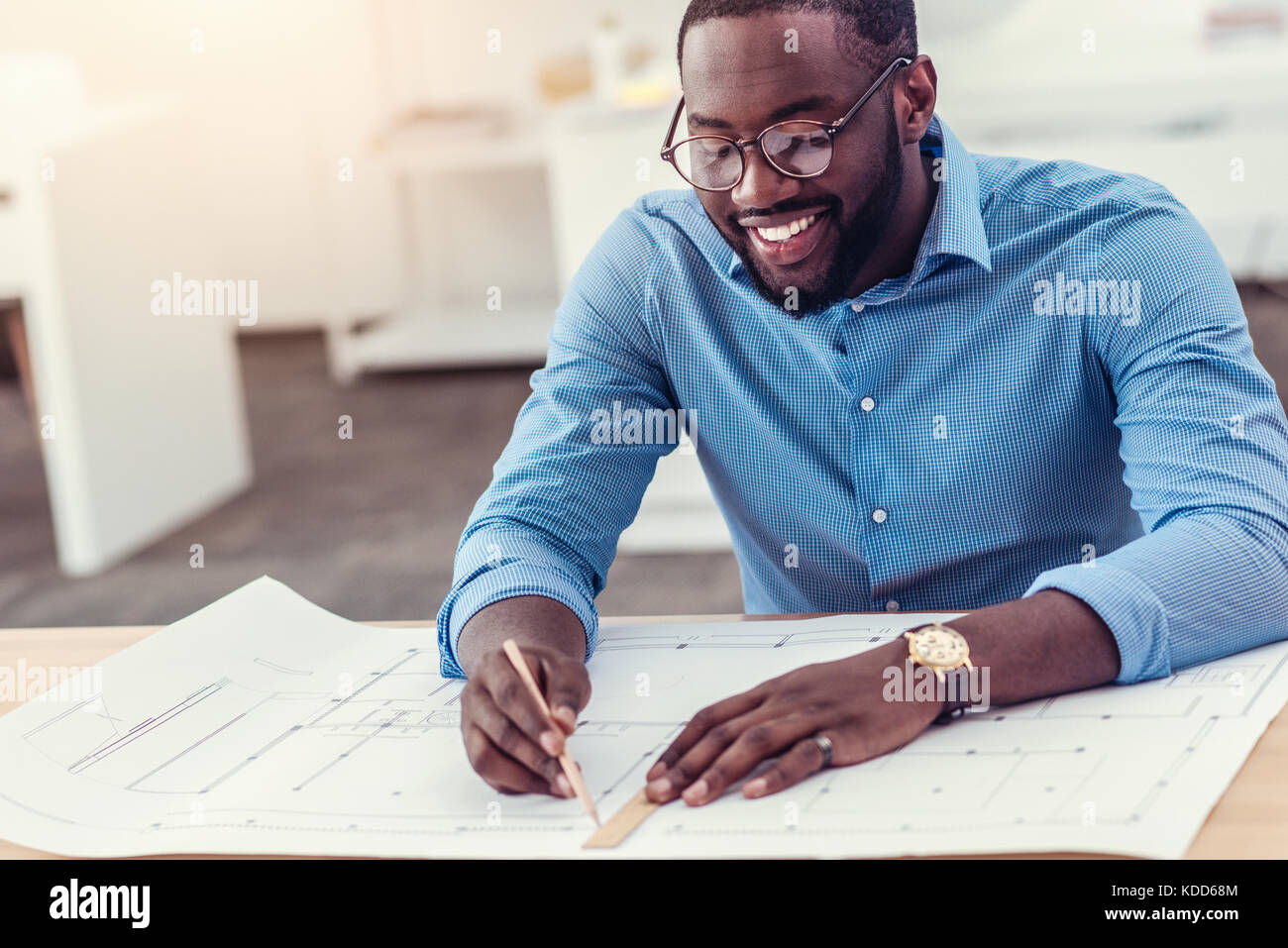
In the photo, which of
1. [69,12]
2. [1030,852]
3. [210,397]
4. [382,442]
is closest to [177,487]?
[210,397]

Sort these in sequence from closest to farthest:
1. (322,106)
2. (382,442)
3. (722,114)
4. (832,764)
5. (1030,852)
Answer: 1. (1030,852)
2. (832,764)
3. (722,114)
4. (382,442)
5. (322,106)

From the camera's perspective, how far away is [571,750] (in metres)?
0.87

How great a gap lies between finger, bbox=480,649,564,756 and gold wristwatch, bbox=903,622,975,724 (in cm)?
23

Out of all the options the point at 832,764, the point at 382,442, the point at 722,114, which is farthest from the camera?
the point at 382,442

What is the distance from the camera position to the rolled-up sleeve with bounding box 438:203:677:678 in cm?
107

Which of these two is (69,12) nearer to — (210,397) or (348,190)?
(348,190)

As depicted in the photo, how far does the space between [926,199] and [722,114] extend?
240 mm

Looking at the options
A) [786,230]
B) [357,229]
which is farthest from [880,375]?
[357,229]

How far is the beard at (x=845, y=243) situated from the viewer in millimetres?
1173

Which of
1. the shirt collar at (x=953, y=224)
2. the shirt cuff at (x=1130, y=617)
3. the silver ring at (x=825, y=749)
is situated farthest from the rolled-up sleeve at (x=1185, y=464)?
the silver ring at (x=825, y=749)

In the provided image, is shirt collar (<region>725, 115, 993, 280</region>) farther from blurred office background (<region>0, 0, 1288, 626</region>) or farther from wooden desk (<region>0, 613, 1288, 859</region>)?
blurred office background (<region>0, 0, 1288, 626</region>)

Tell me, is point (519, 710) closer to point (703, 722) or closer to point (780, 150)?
point (703, 722)

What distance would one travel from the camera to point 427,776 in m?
0.85

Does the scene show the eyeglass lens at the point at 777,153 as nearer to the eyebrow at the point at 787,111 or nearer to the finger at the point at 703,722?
the eyebrow at the point at 787,111
